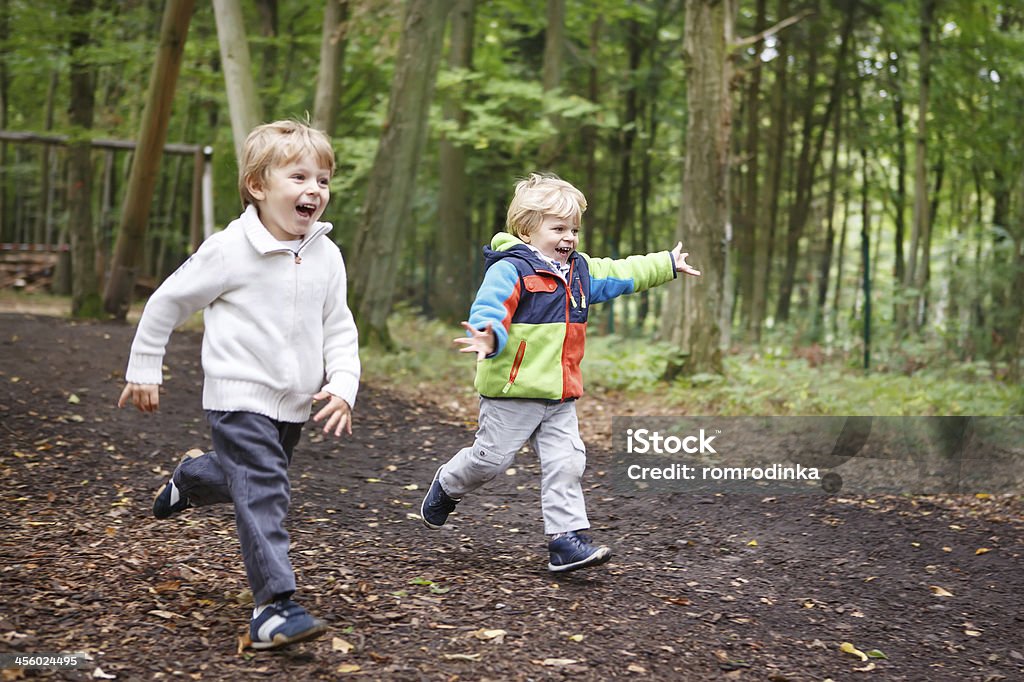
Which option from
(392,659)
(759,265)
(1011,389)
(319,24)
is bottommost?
(392,659)

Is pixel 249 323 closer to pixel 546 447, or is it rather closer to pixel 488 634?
pixel 488 634

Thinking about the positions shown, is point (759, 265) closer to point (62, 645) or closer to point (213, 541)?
point (213, 541)

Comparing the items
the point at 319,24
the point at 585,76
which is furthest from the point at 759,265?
the point at 319,24

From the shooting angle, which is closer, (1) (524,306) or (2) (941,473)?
(1) (524,306)

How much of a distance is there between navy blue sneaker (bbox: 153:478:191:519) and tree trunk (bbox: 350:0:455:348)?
7308 mm

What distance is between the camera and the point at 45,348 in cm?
874

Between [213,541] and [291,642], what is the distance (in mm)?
1342

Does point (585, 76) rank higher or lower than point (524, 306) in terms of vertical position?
higher

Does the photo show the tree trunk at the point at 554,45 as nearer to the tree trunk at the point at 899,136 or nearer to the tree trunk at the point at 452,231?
the tree trunk at the point at 452,231

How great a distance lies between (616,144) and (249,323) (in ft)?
67.9

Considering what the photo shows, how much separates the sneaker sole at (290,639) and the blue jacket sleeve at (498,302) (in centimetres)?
132

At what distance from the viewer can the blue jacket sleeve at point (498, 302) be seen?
388 cm

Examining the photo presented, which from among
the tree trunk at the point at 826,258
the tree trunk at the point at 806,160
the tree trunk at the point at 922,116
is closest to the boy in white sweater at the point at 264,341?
the tree trunk at the point at 826,258

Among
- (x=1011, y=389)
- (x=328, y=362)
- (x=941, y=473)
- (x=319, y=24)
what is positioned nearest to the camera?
(x=328, y=362)
